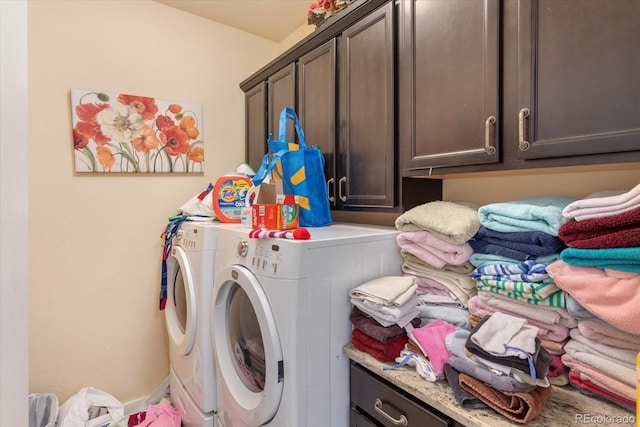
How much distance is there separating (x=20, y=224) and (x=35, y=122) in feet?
5.68

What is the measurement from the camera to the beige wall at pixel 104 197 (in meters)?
1.89

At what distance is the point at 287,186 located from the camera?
159cm

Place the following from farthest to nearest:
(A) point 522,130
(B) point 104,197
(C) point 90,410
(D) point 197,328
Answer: (B) point 104,197 < (C) point 90,410 < (D) point 197,328 < (A) point 522,130

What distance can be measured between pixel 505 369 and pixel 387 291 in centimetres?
39

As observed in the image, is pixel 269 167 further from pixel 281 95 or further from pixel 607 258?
pixel 607 258

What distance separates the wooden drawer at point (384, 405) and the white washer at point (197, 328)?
74cm

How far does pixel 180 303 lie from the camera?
1.91 metres

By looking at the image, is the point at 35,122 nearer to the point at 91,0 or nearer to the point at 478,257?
the point at 91,0

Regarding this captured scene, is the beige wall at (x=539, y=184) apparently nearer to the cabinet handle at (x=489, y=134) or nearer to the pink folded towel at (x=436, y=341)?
the cabinet handle at (x=489, y=134)

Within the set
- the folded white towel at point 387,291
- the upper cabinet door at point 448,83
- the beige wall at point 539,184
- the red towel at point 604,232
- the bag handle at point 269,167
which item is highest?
the upper cabinet door at point 448,83

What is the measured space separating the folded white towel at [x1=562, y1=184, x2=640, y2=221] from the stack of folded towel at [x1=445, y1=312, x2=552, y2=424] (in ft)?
1.04

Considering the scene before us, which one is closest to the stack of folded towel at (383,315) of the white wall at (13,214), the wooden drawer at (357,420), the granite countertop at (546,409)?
the granite countertop at (546,409)

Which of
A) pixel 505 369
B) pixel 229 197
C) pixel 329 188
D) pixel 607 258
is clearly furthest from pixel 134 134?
pixel 607 258

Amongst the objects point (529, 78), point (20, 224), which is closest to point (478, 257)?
point (529, 78)
